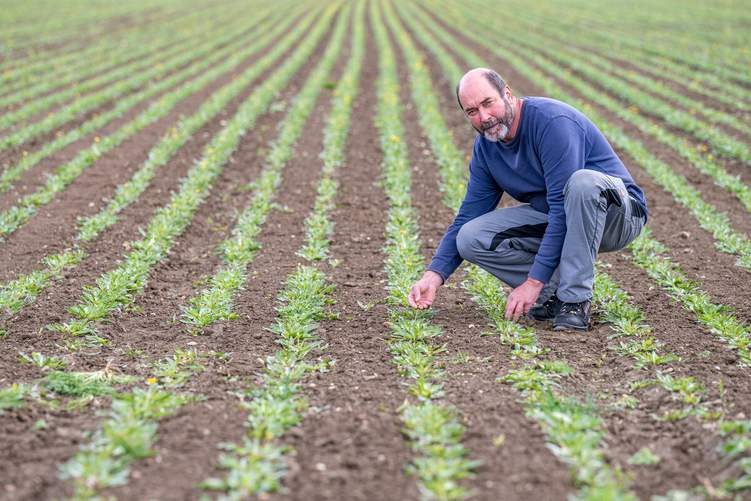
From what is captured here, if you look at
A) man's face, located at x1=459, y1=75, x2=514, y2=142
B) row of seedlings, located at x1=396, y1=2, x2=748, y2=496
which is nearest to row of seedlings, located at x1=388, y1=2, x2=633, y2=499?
row of seedlings, located at x1=396, y1=2, x2=748, y2=496

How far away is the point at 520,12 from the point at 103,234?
94.0ft

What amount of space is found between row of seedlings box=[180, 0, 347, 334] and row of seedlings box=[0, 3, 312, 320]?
1100 millimetres

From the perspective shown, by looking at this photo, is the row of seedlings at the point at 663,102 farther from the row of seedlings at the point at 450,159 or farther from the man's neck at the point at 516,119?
the man's neck at the point at 516,119

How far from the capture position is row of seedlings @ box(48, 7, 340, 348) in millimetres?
4707

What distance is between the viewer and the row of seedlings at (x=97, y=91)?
11.0 m

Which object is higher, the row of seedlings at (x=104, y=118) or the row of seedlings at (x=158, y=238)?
the row of seedlings at (x=104, y=118)

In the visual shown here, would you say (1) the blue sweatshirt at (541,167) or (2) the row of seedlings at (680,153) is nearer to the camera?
(1) the blue sweatshirt at (541,167)

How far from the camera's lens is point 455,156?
9.50 metres

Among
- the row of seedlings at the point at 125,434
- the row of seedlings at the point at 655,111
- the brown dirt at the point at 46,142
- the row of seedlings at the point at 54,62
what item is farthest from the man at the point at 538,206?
the row of seedlings at the point at 54,62

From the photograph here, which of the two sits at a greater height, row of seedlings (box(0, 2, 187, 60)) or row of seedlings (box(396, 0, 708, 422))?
row of seedlings (box(0, 2, 187, 60))

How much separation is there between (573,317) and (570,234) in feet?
1.83

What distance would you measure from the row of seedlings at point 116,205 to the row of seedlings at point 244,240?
1.10 meters

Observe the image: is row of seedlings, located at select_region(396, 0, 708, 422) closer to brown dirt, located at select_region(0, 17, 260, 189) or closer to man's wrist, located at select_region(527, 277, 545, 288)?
man's wrist, located at select_region(527, 277, 545, 288)

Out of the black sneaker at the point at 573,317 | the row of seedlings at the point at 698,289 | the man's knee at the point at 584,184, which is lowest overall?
the row of seedlings at the point at 698,289
